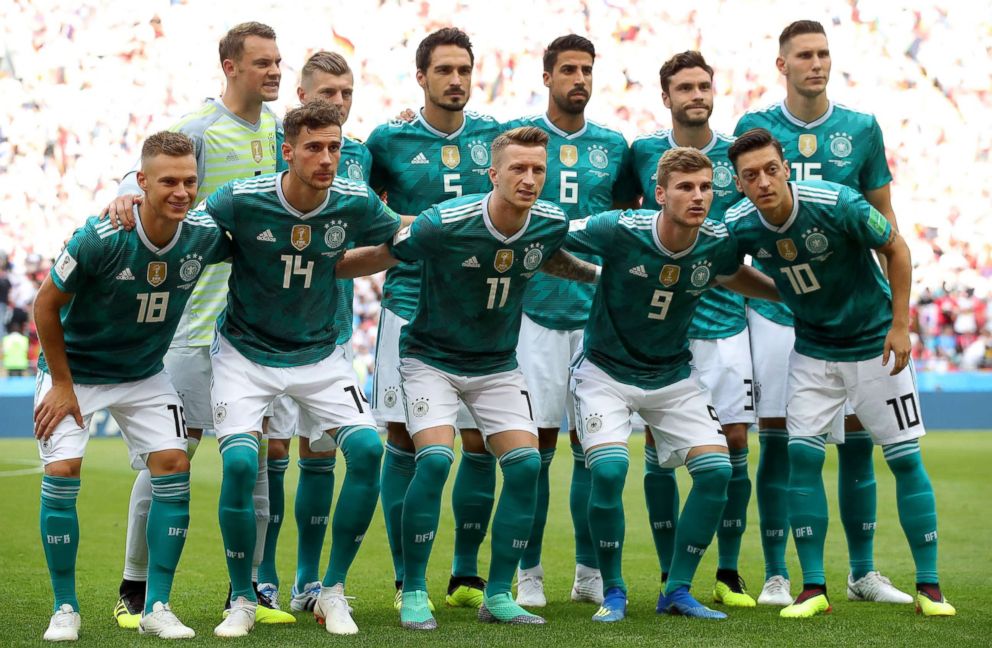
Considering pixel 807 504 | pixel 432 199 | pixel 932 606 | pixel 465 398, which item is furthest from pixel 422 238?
pixel 932 606

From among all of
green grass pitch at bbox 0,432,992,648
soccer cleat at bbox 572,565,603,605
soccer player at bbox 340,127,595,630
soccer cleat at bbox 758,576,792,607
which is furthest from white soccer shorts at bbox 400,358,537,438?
soccer cleat at bbox 758,576,792,607

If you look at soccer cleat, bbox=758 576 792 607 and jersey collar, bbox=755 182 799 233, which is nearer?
jersey collar, bbox=755 182 799 233

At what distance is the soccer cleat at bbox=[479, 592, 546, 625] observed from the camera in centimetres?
505

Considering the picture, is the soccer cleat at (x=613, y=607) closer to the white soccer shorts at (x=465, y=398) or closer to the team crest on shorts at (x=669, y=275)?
the white soccer shorts at (x=465, y=398)

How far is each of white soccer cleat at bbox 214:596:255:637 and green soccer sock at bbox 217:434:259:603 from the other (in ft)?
0.10

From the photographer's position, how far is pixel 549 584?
652 cm

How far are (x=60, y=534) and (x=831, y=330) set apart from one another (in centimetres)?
324

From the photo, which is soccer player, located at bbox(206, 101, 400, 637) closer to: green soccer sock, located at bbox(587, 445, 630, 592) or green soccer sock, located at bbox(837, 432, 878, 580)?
green soccer sock, located at bbox(587, 445, 630, 592)

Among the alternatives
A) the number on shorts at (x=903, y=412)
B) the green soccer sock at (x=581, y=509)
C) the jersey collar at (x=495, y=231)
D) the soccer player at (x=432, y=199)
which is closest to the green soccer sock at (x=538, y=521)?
the green soccer sock at (x=581, y=509)

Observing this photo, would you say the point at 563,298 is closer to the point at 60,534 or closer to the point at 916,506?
the point at 916,506

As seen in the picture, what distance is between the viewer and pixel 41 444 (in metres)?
4.73

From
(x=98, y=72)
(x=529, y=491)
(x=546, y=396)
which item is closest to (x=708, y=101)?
(x=546, y=396)

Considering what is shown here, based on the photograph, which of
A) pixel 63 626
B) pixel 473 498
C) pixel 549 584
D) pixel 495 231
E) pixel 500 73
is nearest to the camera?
pixel 63 626

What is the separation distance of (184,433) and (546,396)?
1.70 meters
